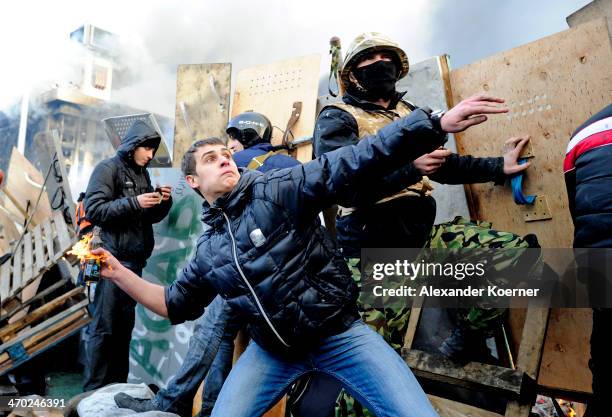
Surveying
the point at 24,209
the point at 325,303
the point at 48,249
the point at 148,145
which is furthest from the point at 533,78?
the point at 24,209

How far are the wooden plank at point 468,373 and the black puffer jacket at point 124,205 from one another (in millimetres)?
A: 2863

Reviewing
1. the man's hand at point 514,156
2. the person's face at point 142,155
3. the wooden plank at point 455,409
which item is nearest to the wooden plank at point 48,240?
the person's face at point 142,155

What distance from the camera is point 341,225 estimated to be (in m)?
2.94

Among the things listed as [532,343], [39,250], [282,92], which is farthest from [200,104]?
[532,343]

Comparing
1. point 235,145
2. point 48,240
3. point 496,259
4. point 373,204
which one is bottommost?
point 496,259

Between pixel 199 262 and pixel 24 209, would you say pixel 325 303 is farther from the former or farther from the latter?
pixel 24 209

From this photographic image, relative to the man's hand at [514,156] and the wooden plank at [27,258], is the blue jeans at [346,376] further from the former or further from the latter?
the wooden plank at [27,258]

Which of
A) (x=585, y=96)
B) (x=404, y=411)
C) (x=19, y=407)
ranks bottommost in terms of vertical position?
(x=19, y=407)

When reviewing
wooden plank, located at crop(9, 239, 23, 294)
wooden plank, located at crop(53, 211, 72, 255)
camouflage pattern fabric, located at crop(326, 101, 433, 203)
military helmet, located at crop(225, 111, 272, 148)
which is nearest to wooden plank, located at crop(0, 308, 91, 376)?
wooden plank, located at crop(9, 239, 23, 294)

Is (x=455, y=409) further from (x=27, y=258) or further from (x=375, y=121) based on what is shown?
(x=27, y=258)

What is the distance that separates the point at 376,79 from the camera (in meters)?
2.95

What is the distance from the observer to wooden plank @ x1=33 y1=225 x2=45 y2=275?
5230 millimetres

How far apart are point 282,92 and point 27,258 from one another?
365 centimetres

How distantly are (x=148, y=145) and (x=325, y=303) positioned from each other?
3.50m
